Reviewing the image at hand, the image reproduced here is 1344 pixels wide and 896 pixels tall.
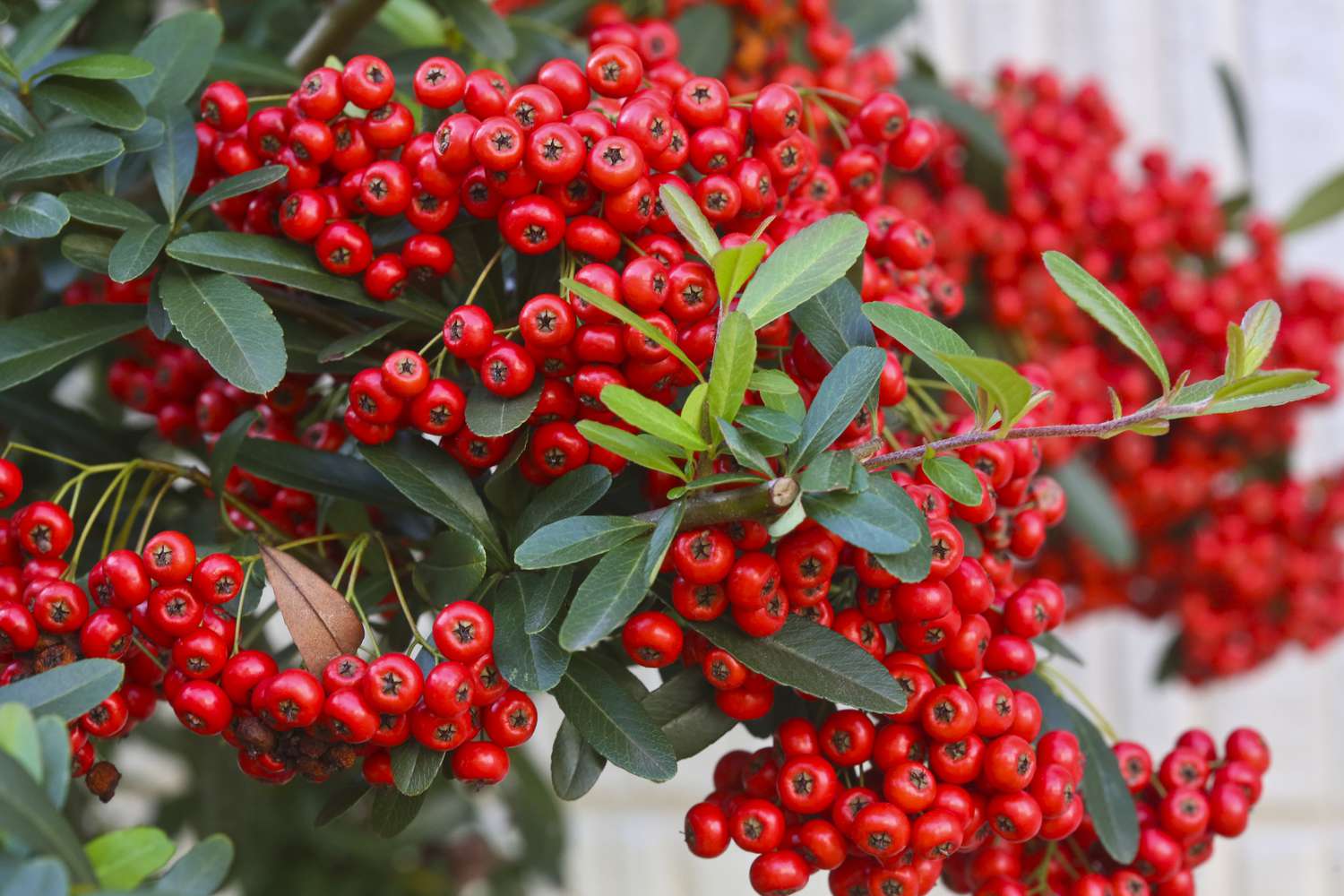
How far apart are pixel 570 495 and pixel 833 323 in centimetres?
12

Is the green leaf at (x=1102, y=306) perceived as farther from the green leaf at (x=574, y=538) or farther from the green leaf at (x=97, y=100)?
the green leaf at (x=97, y=100)

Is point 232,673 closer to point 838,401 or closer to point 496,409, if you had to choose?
point 496,409

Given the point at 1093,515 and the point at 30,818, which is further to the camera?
the point at 1093,515

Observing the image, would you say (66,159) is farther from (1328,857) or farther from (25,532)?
(1328,857)

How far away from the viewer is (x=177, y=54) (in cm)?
60

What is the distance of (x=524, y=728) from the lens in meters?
0.50

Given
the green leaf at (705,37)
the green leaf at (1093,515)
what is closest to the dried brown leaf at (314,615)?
the green leaf at (705,37)

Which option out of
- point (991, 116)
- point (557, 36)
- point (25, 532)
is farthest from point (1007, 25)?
point (25, 532)

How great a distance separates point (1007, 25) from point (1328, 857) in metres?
1.13

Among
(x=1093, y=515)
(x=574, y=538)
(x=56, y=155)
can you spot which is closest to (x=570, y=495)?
(x=574, y=538)

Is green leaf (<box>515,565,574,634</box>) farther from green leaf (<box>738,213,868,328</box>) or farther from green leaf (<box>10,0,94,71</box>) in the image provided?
green leaf (<box>10,0,94,71</box>)

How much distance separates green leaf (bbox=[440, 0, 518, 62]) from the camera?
69cm

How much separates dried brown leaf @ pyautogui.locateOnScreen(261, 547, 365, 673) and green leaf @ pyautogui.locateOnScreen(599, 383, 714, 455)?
0.14m

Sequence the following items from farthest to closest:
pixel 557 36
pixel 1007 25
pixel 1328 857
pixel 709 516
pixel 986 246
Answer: pixel 1007 25 → pixel 1328 857 → pixel 986 246 → pixel 557 36 → pixel 709 516
